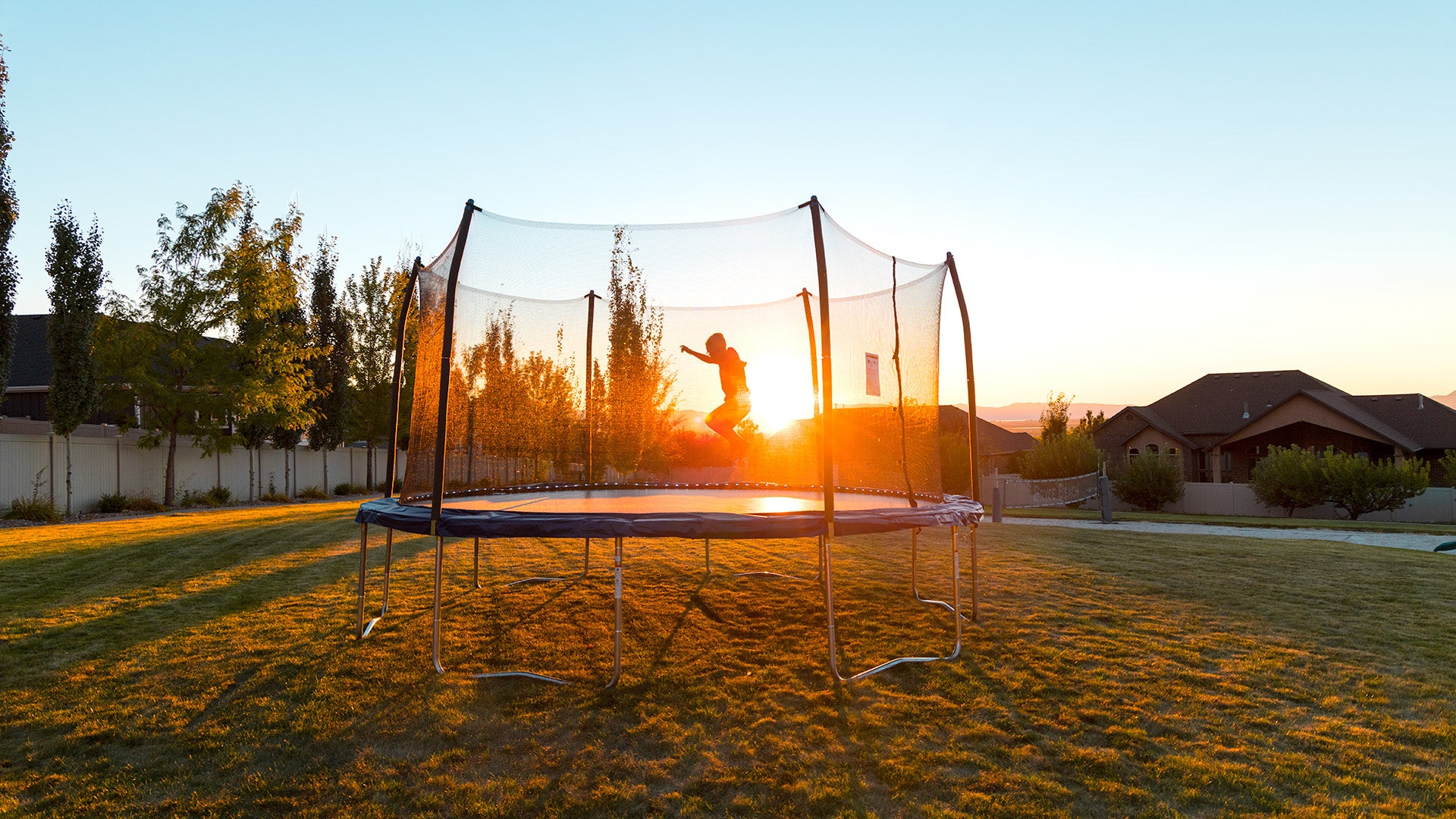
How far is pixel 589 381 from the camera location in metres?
7.44

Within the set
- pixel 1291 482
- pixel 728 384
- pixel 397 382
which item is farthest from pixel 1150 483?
pixel 397 382

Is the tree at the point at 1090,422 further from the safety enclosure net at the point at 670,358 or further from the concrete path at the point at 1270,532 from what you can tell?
the safety enclosure net at the point at 670,358

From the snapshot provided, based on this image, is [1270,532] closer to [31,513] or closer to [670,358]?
[670,358]

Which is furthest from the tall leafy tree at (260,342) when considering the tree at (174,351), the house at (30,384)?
the house at (30,384)

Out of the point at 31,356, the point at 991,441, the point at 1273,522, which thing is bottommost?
the point at 1273,522

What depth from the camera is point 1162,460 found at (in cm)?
2194

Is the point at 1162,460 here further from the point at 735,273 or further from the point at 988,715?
the point at 988,715

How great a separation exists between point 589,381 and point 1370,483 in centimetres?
1909

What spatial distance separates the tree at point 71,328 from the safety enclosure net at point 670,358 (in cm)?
1186

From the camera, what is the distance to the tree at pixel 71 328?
14.0 metres

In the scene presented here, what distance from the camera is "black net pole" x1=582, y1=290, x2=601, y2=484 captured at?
7.22 m

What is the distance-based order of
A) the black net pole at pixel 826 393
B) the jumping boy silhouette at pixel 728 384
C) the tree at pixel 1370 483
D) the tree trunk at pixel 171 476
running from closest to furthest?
the black net pole at pixel 826 393, the jumping boy silhouette at pixel 728 384, the tree trunk at pixel 171 476, the tree at pixel 1370 483

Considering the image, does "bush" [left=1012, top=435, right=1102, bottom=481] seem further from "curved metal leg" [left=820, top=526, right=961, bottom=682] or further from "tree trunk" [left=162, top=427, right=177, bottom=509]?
"tree trunk" [left=162, top=427, right=177, bottom=509]

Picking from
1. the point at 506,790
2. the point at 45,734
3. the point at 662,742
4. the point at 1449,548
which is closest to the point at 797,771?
the point at 662,742
